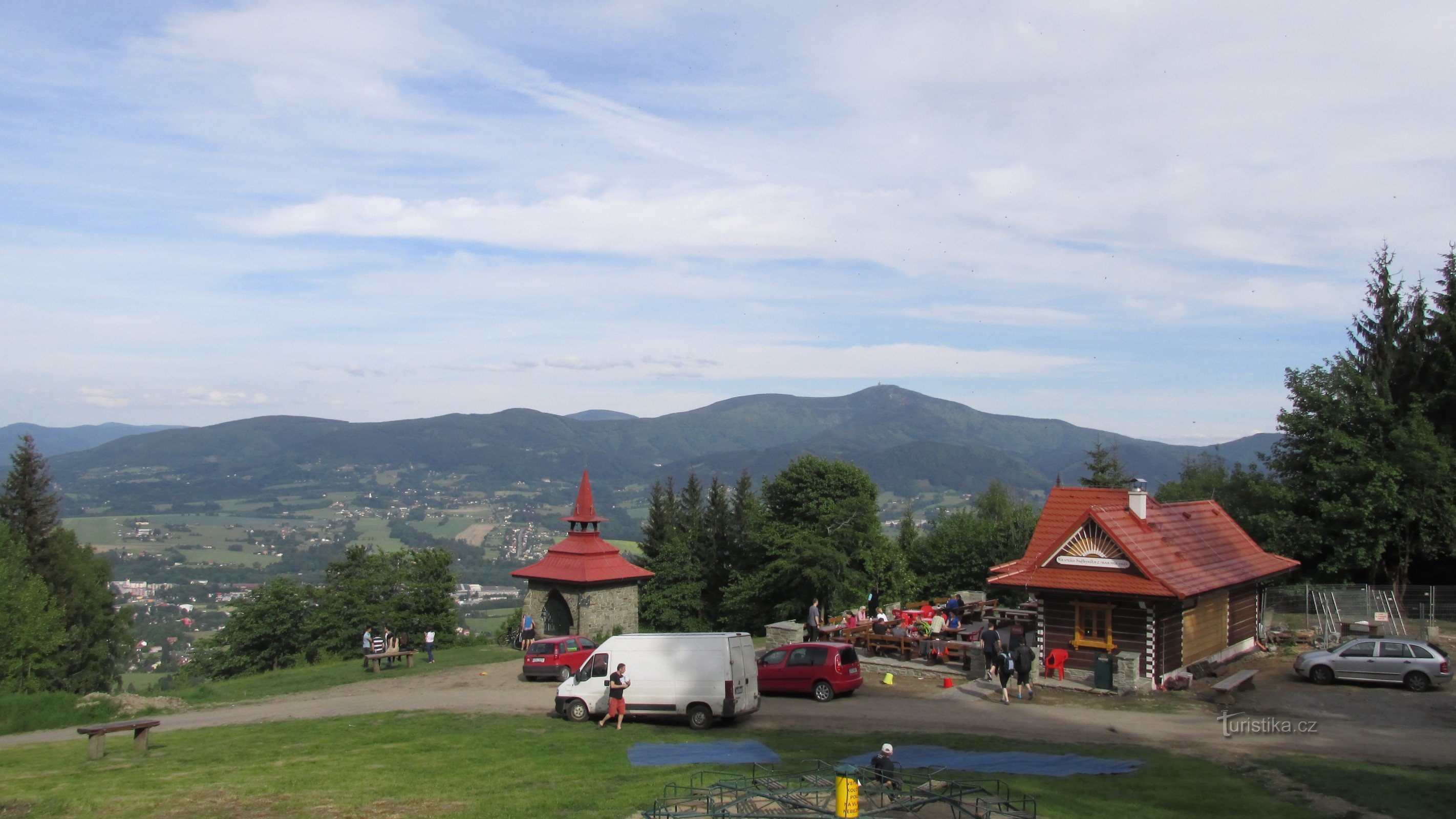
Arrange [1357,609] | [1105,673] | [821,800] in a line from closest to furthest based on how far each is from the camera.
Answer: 1. [821,800]
2. [1105,673]
3. [1357,609]

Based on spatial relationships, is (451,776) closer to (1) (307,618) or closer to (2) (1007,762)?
(2) (1007,762)

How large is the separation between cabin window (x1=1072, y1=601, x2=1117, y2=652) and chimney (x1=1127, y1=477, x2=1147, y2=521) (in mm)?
3456

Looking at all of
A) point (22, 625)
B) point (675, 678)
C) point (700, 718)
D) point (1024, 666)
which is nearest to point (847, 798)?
point (700, 718)

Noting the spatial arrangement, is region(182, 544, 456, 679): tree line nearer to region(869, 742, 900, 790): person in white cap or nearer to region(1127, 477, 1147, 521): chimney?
region(1127, 477, 1147, 521): chimney

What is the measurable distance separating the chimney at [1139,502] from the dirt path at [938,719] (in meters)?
7.42

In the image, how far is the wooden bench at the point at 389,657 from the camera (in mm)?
32156

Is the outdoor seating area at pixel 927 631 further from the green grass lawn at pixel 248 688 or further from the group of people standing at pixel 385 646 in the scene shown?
the group of people standing at pixel 385 646

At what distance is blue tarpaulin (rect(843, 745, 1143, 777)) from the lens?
16.0 metres

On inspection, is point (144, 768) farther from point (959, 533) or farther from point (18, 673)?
point (959, 533)

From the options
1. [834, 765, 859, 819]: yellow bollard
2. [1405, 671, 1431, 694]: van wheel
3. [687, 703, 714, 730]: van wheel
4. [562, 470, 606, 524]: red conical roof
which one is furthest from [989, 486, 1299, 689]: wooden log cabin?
[562, 470, 606, 524]: red conical roof

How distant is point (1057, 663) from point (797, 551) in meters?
25.7

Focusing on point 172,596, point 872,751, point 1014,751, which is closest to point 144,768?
point 872,751

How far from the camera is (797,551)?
51.1m

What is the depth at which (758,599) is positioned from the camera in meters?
61.1
